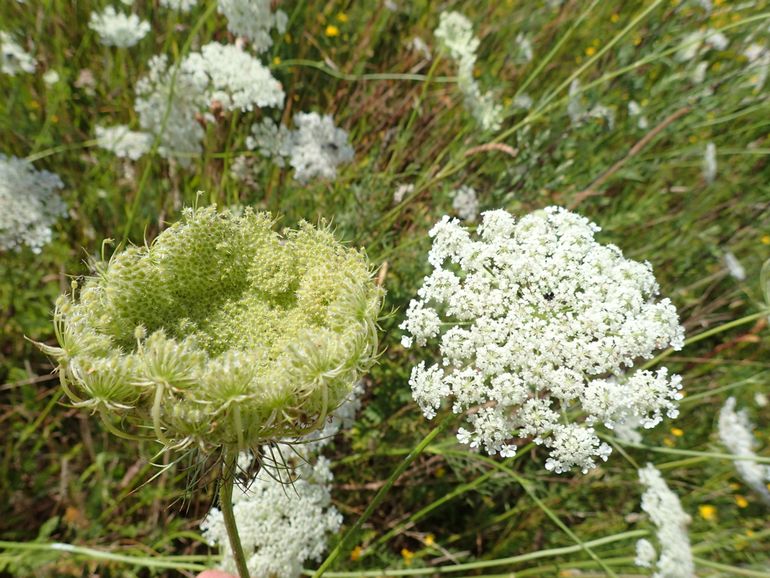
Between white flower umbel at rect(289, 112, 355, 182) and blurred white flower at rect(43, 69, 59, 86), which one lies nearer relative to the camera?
white flower umbel at rect(289, 112, 355, 182)

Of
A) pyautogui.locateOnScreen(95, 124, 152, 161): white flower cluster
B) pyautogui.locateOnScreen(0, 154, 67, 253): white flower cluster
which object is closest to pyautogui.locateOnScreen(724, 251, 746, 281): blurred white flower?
pyautogui.locateOnScreen(95, 124, 152, 161): white flower cluster

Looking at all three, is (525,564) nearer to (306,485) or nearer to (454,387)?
(306,485)

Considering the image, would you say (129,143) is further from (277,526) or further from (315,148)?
(277,526)

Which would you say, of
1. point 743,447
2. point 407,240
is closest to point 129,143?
point 407,240

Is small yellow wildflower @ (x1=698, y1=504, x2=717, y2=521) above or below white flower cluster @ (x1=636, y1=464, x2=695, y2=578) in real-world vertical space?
above

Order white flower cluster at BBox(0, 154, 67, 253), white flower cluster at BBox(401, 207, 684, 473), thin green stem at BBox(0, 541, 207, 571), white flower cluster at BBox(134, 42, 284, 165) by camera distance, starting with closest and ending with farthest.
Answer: white flower cluster at BBox(401, 207, 684, 473) < thin green stem at BBox(0, 541, 207, 571) < white flower cluster at BBox(0, 154, 67, 253) < white flower cluster at BBox(134, 42, 284, 165)

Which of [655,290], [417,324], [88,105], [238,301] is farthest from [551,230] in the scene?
[88,105]

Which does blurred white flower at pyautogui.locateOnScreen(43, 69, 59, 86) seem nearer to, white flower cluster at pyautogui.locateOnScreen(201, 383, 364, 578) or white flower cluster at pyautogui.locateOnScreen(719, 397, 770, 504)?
white flower cluster at pyautogui.locateOnScreen(201, 383, 364, 578)
